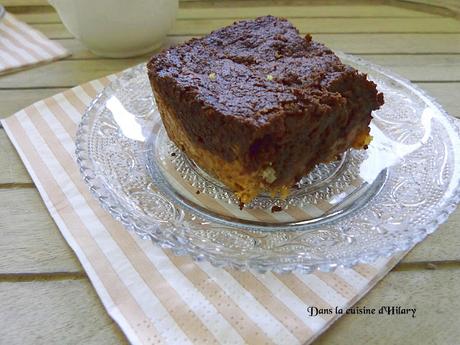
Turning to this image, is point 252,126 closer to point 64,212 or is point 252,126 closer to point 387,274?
point 387,274

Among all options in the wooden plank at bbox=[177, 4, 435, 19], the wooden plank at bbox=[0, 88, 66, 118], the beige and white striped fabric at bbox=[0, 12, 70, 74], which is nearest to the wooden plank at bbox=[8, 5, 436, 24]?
the wooden plank at bbox=[177, 4, 435, 19]

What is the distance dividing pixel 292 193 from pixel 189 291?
41cm

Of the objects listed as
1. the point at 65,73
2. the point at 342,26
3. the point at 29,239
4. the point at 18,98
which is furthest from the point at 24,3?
the point at 29,239

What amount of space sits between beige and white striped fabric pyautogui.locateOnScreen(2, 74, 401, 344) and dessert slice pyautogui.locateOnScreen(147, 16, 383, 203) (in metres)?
0.26

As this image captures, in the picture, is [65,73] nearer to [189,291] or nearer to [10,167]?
[10,167]

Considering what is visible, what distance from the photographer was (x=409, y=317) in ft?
3.46

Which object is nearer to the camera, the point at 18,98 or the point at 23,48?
the point at 18,98

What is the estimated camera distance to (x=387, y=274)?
115 cm

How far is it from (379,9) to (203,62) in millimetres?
1537

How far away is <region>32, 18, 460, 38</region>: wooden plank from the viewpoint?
2359 millimetres

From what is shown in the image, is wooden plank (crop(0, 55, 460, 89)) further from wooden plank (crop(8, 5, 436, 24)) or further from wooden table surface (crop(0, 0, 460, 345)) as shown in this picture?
wooden plank (crop(8, 5, 436, 24))

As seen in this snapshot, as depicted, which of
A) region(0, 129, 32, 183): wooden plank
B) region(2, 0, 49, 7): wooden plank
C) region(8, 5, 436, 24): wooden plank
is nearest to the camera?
region(0, 129, 32, 183): wooden plank

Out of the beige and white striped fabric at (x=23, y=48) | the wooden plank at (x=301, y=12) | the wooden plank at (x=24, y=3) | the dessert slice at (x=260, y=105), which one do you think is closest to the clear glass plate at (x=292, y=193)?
the dessert slice at (x=260, y=105)

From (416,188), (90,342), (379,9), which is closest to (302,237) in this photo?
(416,188)
